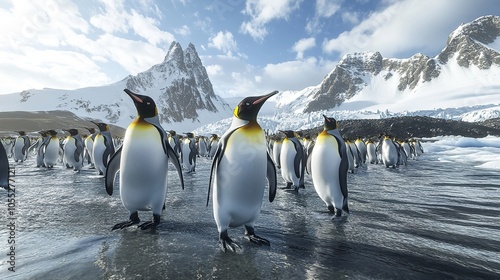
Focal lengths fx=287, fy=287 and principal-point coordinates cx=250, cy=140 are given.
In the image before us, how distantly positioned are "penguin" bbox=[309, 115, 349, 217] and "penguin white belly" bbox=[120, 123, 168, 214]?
258 centimetres

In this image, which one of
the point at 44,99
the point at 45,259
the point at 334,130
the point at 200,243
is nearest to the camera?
the point at 45,259

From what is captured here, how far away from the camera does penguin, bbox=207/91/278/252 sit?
3.05 meters

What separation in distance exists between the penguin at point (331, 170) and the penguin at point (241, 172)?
1892 millimetres

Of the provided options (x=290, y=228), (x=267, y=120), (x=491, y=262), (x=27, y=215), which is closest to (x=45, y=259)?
(x=27, y=215)

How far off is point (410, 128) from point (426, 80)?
106771mm

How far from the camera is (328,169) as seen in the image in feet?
15.4

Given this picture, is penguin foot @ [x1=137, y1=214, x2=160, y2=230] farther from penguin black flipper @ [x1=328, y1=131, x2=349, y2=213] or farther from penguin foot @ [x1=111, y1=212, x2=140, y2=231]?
penguin black flipper @ [x1=328, y1=131, x2=349, y2=213]

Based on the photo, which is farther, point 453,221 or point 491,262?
point 453,221

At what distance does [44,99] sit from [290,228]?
137671 millimetres

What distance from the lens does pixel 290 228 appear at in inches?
151

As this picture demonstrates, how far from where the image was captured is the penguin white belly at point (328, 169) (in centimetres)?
461

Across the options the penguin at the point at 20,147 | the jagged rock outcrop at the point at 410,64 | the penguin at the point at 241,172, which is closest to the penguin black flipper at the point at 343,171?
the penguin at the point at 241,172

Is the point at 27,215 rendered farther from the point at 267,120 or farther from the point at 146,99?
the point at 267,120

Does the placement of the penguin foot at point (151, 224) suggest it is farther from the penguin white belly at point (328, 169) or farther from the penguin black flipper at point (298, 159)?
Answer: the penguin black flipper at point (298, 159)
